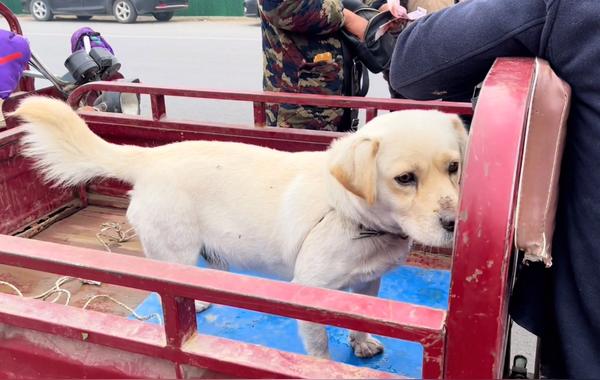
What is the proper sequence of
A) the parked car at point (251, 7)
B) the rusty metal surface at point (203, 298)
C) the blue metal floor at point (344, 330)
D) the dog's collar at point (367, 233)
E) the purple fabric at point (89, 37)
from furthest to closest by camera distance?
the parked car at point (251, 7) → the purple fabric at point (89, 37) → the blue metal floor at point (344, 330) → the dog's collar at point (367, 233) → the rusty metal surface at point (203, 298)

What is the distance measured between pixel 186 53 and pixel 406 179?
9.79m

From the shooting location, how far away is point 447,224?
1465mm

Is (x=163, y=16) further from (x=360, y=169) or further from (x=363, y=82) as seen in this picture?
(x=360, y=169)

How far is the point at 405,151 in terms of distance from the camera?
154 centimetres

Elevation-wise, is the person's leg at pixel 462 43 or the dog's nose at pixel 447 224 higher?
the person's leg at pixel 462 43

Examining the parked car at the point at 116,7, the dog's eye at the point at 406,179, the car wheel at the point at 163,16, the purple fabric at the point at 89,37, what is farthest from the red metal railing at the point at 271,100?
the car wheel at the point at 163,16

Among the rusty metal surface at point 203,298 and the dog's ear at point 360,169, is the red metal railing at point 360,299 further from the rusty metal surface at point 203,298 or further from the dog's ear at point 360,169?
the dog's ear at point 360,169

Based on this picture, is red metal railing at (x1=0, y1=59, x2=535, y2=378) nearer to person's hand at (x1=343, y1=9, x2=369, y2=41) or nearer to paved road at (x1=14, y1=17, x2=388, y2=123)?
person's hand at (x1=343, y1=9, x2=369, y2=41)

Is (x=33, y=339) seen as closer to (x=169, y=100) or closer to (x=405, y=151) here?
(x=405, y=151)

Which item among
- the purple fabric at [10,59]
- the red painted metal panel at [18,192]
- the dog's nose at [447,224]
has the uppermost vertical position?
the purple fabric at [10,59]

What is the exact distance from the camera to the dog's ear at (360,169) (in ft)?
4.87

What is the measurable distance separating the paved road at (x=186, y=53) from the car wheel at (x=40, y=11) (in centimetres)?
34

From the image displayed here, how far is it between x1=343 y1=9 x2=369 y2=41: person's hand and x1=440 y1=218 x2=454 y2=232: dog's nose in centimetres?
164

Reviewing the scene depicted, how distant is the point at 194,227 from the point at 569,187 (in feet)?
4.16
